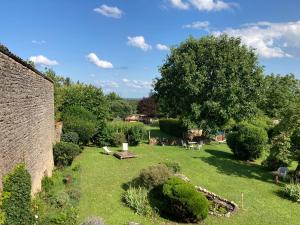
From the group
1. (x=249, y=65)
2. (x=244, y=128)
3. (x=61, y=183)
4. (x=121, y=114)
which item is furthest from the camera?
(x=121, y=114)

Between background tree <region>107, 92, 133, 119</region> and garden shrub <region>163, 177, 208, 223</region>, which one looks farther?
background tree <region>107, 92, 133, 119</region>

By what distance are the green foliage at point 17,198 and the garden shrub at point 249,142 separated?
19.7m

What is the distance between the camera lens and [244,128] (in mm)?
27109

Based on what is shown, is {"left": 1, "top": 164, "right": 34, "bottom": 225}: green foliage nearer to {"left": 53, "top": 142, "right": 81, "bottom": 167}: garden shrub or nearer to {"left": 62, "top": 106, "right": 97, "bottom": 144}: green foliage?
Answer: {"left": 53, "top": 142, "right": 81, "bottom": 167}: garden shrub

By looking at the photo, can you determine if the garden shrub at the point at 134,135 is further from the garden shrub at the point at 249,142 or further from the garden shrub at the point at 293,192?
the garden shrub at the point at 293,192

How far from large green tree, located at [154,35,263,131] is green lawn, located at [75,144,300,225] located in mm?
5174

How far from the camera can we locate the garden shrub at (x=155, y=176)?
16828 millimetres

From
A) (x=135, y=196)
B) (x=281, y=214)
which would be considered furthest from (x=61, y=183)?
(x=281, y=214)

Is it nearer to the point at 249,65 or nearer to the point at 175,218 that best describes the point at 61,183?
the point at 175,218

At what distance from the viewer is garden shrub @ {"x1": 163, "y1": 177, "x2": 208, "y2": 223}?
13719mm

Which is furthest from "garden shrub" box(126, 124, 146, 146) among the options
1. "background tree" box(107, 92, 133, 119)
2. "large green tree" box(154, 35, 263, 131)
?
"background tree" box(107, 92, 133, 119)

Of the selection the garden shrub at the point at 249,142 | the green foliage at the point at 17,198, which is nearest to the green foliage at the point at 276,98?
the garden shrub at the point at 249,142

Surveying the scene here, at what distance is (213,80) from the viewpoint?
112ft

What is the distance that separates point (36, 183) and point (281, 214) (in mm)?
11478
